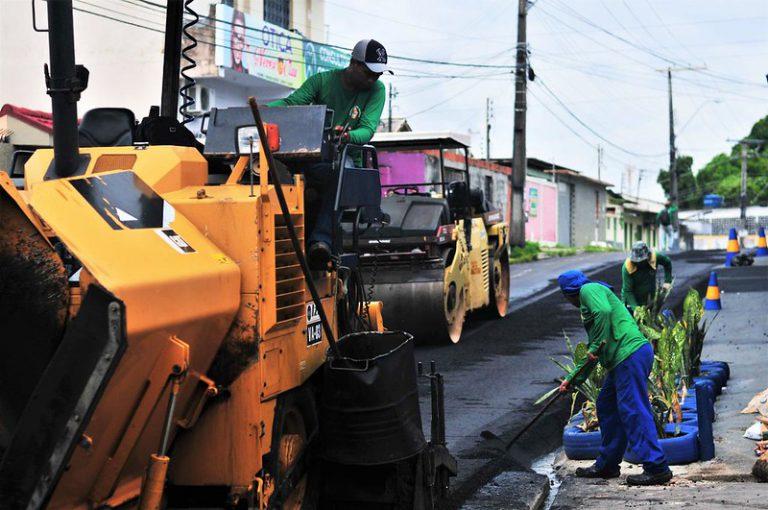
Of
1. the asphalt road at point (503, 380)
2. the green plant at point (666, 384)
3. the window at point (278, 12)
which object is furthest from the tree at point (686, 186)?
the green plant at point (666, 384)

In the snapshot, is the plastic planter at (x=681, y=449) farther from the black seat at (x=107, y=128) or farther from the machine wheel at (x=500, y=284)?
the machine wheel at (x=500, y=284)

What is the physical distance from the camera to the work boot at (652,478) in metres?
7.29

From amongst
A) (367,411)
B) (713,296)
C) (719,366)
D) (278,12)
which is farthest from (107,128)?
(278,12)

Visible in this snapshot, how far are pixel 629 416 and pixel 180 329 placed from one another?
4443 mm

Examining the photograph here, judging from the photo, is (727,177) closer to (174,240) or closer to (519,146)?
(519,146)

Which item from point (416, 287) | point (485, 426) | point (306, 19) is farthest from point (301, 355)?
point (306, 19)

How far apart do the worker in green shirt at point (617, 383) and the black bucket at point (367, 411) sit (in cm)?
295

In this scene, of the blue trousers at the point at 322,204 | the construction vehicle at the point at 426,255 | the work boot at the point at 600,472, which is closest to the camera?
the blue trousers at the point at 322,204

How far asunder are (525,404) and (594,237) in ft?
166

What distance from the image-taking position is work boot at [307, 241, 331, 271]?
5.02m

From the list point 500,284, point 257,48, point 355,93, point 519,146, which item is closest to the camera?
point 355,93

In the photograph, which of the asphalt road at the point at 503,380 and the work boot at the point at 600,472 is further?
the asphalt road at the point at 503,380

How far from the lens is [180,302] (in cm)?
377

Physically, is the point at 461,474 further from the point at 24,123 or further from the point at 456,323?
the point at 24,123
